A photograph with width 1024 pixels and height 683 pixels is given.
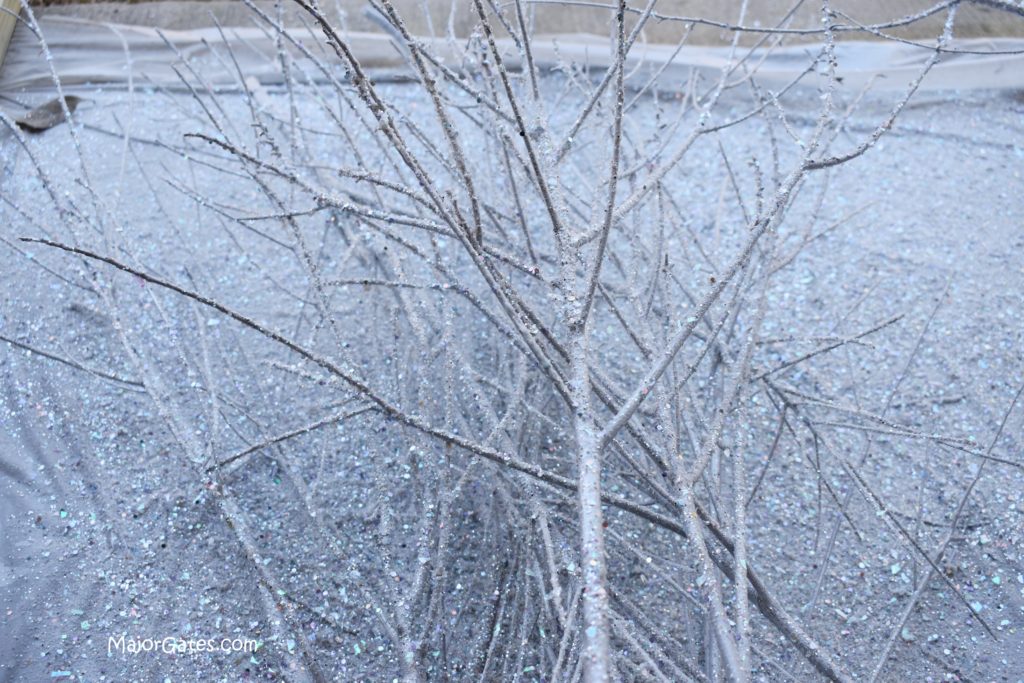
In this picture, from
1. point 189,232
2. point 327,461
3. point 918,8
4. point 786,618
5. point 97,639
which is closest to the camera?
point 786,618

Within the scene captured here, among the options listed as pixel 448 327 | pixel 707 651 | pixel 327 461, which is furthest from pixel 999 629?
pixel 327 461

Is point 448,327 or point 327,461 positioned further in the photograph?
point 327,461

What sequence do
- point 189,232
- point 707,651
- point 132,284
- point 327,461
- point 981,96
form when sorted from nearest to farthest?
point 707,651 → point 327,461 → point 132,284 → point 189,232 → point 981,96

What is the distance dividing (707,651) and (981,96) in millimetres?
1850

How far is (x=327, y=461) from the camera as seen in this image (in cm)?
131

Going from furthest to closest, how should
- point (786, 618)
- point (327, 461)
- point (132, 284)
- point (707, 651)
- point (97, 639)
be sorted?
point (132, 284), point (327, 461), point (97, 639), point (707, 651), point (786, 618)

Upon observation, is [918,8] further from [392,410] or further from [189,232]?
[392,410]

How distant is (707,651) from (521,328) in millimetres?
458

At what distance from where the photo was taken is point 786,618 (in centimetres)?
83

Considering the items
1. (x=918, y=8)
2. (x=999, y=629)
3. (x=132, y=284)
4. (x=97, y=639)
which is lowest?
(x=999, y=629)

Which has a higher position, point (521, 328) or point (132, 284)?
point (521, 328)

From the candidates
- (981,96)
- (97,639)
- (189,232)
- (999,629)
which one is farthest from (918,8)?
(97,639)

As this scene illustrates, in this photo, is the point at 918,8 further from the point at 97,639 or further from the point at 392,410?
the point at 97,639

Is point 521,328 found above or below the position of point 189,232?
above
